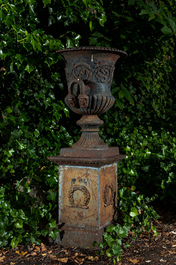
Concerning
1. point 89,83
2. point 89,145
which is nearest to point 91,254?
point 89,145

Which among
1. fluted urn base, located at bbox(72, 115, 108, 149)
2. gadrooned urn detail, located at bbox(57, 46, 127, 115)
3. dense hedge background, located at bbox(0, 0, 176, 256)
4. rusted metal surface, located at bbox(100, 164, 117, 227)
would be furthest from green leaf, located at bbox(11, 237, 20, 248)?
gadrooned urn detail, located at bbox(57, 46, 127, 115)

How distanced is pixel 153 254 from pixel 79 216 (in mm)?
738

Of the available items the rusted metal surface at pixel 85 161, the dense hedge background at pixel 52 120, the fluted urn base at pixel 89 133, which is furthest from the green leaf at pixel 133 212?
the fluted urn base at pixel 89 133

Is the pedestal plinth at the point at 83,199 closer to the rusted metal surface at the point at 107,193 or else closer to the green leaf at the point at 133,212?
the rusted metal surface at the point at 107,193

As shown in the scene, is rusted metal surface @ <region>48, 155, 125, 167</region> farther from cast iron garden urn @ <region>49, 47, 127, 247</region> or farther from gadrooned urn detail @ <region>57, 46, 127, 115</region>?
gadrooned urn detail @ <region>57, 46, 127, 115</region>

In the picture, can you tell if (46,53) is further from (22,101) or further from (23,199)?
(23,199)

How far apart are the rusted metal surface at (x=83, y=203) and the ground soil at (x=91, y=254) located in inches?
5.3

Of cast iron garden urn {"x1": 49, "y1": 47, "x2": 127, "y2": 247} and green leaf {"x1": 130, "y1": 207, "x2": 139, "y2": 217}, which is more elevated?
cast iron garden urn {"x1": 49, "y1": 47, "x2": 127, "y2": 247}

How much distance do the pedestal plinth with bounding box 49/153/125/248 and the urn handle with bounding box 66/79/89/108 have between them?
0.49 m

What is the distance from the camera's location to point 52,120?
459 centimetres

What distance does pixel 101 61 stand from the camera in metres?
3.15

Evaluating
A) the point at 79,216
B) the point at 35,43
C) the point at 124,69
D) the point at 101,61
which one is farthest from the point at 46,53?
the point at 79,216

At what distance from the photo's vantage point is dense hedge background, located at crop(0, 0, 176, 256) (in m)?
3.28

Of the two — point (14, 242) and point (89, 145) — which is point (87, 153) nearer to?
point (89, 145)
